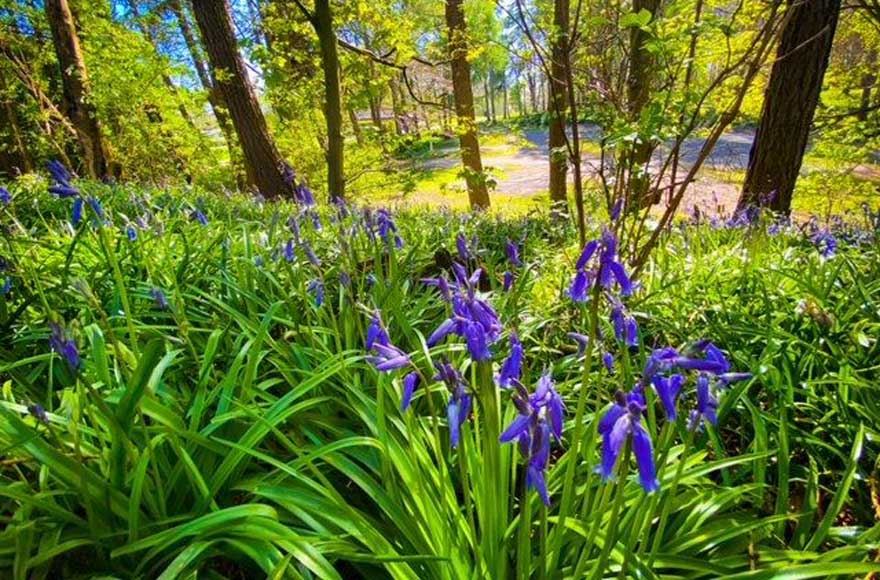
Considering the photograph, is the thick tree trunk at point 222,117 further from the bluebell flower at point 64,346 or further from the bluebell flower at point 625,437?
the bluebell flower at point 625,437

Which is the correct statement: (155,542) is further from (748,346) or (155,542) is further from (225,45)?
(225,45)

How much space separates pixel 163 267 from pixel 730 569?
2509 millimetres

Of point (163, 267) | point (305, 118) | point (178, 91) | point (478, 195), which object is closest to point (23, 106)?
point (178, 91)

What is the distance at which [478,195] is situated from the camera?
11.6 metres

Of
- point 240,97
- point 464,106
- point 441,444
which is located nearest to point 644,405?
point 441,444

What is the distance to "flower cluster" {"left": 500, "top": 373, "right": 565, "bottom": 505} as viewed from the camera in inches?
30.4

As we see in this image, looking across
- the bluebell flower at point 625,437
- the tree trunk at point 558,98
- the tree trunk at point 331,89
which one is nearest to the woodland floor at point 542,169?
the tree trunk at point 558,98

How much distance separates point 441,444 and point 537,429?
0.78 meters

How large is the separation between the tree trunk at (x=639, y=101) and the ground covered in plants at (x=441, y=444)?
0.83 m

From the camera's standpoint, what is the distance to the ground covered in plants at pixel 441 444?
97 centimetres

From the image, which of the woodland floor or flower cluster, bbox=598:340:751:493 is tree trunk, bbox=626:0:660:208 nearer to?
the woodland floor

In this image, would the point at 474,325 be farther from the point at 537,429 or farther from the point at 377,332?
the point at 377,332

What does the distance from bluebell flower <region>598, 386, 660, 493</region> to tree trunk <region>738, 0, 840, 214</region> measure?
14.1 feet

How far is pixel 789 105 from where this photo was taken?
4746mm
